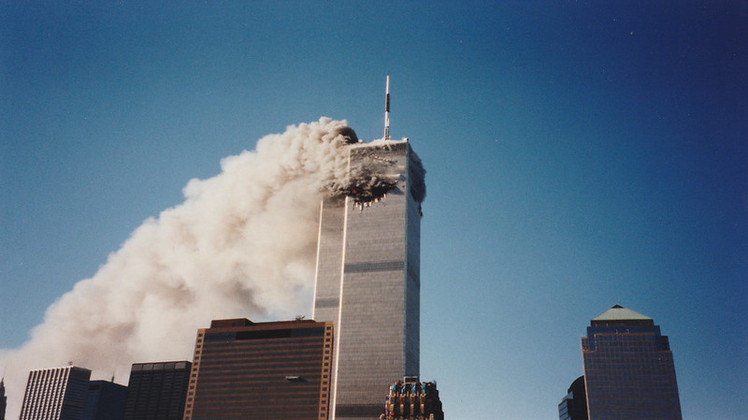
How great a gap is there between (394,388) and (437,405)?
13081 mm

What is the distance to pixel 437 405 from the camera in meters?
181

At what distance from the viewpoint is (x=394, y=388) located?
7077 inches
